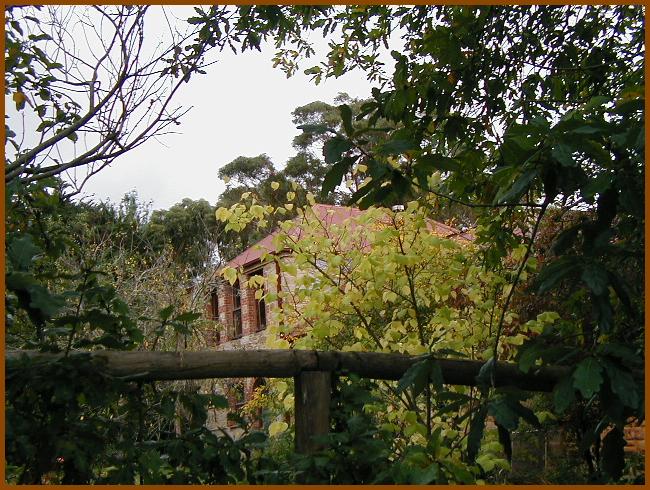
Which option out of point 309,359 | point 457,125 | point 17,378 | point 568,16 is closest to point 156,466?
point 17,378

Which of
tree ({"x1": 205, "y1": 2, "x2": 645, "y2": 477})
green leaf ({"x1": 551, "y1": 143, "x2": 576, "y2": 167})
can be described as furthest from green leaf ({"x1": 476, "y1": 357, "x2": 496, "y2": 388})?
green leaf ({"x1": 551, "y1": 143, "x2": 576, "y2": 167})

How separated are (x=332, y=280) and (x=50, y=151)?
5.74ft

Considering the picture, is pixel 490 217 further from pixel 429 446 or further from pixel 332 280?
pixel 429 446

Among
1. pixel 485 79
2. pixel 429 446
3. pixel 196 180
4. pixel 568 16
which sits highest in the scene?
pixel 196 180

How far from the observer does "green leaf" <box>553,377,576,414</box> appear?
197cm

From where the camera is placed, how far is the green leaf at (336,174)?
2.06 metres

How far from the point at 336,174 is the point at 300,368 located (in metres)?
0.82

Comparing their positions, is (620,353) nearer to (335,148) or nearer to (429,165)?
(429,165)

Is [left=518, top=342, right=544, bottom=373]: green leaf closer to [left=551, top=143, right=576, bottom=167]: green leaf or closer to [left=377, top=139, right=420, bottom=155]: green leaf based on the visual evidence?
[left=551, top=143, right=576, bottom=167]: green leaf

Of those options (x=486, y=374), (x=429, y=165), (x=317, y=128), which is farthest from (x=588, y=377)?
(x=317, y=128)

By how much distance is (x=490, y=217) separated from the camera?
3.73m

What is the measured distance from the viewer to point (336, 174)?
2082 millimetres

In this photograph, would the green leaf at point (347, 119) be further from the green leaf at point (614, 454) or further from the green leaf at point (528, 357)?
the green leaf at point (614, 454)

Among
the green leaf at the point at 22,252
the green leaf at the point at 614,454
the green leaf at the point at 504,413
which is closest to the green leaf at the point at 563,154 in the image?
the green leaf at the point at 504,413
